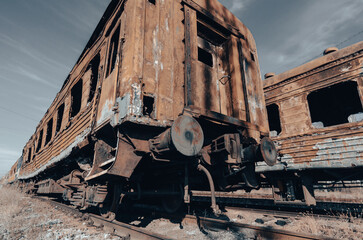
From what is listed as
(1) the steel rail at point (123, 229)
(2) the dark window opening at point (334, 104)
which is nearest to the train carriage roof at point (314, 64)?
(2) the dark window opening at point (334, 104)

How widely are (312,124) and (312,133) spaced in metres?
0.51

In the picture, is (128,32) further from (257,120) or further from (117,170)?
(257,120)

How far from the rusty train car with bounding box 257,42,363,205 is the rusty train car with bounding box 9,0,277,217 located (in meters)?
2.22

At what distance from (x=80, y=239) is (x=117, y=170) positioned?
1.58 m

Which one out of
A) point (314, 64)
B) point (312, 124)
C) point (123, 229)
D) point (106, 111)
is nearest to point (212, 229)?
point (123, 229)

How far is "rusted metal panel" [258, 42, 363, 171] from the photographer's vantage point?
5.64 m

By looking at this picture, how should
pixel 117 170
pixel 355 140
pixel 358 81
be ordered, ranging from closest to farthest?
pixel 117 170 < pixel 355 140 < pixel 358 81

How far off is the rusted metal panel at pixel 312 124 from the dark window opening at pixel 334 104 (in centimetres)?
147

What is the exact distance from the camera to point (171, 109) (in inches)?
Answer: 141

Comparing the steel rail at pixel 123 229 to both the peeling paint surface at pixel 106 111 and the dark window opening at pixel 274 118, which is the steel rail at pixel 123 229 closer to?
the peeling paint surface at pixel 106 111

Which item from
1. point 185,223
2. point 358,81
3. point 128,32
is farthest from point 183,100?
point 358,81

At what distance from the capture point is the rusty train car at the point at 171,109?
10.4ft

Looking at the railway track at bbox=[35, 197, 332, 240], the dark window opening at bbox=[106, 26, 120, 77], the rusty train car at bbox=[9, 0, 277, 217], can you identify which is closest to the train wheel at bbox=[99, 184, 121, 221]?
the rusty train car at bbox=[9, 0, 277, 217]

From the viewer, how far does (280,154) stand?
680cm
